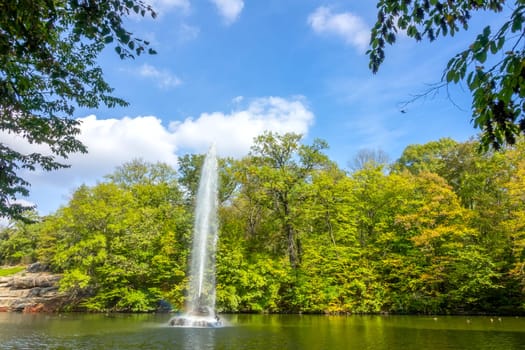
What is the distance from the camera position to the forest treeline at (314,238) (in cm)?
2497

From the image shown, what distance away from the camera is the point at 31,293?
31953mm

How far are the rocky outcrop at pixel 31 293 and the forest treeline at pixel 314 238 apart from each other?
1930 mm

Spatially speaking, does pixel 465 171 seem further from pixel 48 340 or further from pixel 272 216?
pixel 48 340

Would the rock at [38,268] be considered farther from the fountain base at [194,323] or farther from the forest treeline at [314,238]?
the fountain base at [194,323]

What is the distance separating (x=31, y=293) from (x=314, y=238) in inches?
971

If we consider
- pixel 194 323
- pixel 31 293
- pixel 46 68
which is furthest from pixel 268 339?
pixel 31 293

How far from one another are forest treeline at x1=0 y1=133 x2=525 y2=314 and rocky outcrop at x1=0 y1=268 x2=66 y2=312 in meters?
1.93

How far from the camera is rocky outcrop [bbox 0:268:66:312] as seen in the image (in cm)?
3114

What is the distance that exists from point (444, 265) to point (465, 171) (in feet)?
30.5

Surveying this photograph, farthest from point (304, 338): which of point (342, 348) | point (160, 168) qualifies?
point (160, 168)

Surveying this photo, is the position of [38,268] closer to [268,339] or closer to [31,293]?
[31,293]

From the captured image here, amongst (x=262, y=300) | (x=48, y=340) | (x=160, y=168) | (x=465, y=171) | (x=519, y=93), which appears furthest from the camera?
(x=160, y=168)

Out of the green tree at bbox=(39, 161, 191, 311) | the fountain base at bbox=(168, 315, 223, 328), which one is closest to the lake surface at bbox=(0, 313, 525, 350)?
the fountain base at bbox=(168, 315, 223, 328)

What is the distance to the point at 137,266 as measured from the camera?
28.8 meters
